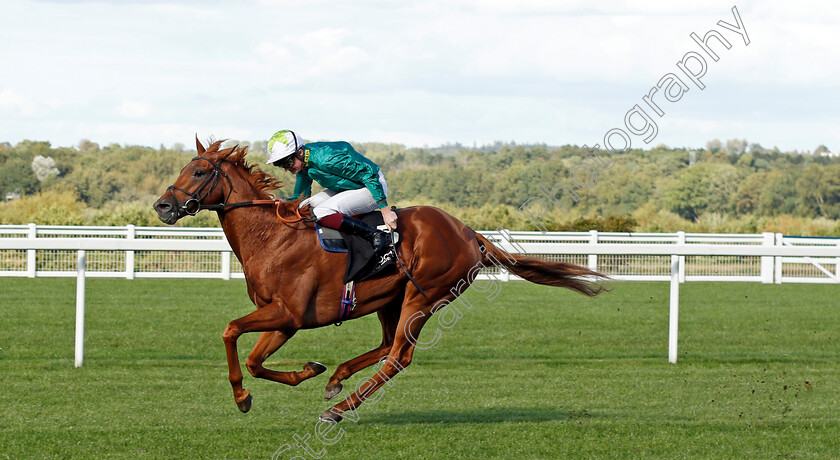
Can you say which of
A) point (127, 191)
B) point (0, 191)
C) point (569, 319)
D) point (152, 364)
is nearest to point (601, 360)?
point (569, 319)

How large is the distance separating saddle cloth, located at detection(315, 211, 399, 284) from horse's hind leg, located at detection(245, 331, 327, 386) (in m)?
0.50

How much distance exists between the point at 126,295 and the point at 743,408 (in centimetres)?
1020

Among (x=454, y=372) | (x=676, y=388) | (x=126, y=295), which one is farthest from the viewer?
(x=126, y=295)

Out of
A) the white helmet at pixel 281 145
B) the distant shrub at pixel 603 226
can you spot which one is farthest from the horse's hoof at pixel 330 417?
the distant shrub at pixel 603 226

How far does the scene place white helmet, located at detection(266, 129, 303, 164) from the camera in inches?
205

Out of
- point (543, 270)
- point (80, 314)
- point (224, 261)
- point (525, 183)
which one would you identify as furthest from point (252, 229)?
point (525, 183)

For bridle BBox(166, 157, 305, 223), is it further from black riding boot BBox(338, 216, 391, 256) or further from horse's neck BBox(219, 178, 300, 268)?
black riding boot BBox(338, 216, 391, 256)

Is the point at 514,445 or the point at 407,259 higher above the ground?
the point at 407,259

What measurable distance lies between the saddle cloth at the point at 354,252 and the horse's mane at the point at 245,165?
401mm

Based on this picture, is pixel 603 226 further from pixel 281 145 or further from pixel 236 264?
pixel 281 145

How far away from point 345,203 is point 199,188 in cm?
86

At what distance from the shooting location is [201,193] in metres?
5.12

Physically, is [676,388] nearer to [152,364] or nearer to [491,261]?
[491,261]

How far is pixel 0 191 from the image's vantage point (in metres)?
44.7
